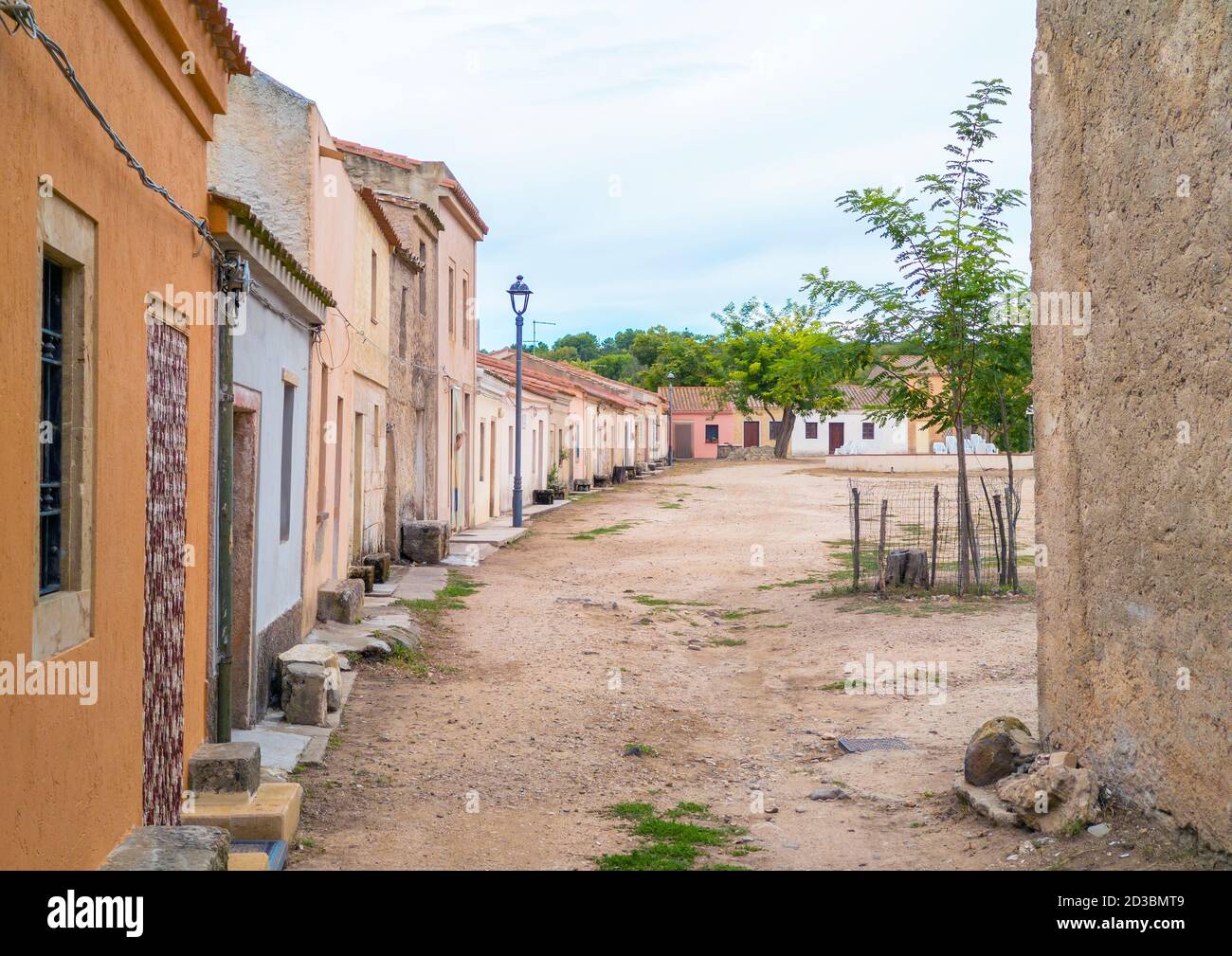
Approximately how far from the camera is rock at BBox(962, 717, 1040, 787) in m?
6.33

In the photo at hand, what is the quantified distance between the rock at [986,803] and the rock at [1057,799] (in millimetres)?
59

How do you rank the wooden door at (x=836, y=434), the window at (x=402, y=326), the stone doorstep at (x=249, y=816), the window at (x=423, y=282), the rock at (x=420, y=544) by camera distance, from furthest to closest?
the wooden door at (x=836, y=434) → the window at (x=423, y=282) → the rock at (x=420, y=544) → the window at (x=402, y=326) → the stone doorstep at (x=249, y=816)

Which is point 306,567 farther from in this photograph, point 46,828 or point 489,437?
point 489,437

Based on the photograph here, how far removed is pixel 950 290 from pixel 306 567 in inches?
328

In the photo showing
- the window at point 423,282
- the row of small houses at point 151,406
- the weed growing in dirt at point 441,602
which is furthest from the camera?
the window at point 423,282

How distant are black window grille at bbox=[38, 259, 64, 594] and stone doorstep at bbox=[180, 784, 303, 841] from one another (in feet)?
6.50

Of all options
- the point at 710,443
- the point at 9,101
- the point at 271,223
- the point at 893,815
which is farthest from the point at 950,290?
the point at 710,443

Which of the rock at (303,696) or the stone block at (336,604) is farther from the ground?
the stone block at (336,604)

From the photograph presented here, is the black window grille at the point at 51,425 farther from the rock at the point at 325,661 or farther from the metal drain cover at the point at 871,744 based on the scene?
the metal drain cover at the point at 871,744

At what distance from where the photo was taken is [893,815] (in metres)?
6.56

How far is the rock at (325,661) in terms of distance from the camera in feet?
27.2

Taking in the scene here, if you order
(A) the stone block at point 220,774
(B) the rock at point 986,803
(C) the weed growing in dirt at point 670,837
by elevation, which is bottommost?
(C) the weed growing in dirt at point 670,837

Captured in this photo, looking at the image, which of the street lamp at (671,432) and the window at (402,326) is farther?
the street lamp at (671,432)

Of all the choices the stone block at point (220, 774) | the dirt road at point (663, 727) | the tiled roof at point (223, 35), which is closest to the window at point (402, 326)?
the dirt road at point (663, 727)
